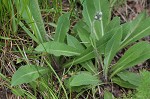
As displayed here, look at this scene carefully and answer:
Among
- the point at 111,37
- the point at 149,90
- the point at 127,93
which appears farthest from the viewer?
the point at 127,93

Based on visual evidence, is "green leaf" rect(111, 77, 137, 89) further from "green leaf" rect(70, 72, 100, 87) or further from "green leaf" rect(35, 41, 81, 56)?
"green leaf" rect(35, 41, 81, 56)

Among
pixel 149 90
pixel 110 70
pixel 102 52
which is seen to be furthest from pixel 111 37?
pixel 149 90

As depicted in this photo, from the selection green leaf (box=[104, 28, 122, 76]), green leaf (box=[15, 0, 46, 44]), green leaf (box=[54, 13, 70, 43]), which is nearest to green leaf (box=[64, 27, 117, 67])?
green leaf (box=[104, 28, 122, 76])

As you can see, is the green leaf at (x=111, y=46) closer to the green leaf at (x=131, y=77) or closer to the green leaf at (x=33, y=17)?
the green leaf at (x=131, y=77)

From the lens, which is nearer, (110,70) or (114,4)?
(110,70)

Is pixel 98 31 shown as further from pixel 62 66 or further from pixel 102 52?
pixel 62 66

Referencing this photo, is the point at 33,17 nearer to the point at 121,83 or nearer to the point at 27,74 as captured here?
the point at 27,74

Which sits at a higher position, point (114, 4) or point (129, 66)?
point (114, 4)
